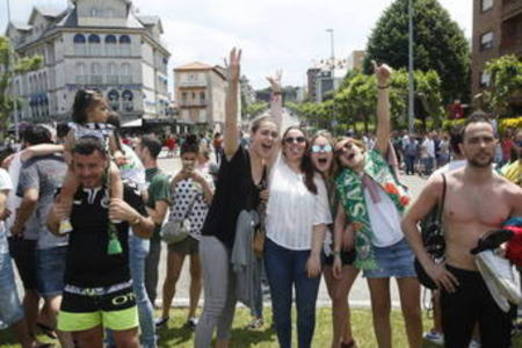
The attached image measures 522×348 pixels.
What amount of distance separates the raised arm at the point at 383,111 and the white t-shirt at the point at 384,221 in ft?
1.20

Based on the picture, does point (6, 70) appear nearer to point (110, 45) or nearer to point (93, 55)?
point (93, 55)

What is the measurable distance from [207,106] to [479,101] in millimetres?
77930

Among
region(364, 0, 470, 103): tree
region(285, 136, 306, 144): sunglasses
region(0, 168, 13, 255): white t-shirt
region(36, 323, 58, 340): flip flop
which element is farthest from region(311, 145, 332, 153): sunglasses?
region(364, 0, 470, 103): tree

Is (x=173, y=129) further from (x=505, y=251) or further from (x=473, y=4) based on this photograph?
(x=505, y=251)

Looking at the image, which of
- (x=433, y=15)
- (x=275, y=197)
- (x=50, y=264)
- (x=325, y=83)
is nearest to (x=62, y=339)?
(x=50, y=264)

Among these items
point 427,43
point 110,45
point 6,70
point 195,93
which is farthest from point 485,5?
point 195,93

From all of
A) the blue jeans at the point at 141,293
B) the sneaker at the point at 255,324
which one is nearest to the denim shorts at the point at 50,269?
the blue jeans at the point at 141,293

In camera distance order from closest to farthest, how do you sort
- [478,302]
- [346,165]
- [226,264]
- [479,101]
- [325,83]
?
[478,302] < [226,264] < [346,165] < [479,101] < [325,83]

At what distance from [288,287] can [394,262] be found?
2.62 ft

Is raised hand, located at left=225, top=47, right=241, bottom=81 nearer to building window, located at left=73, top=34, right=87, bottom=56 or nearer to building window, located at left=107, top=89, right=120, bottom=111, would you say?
building window, located at left=107, top=89, right=120, bottom=111

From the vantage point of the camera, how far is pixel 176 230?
482 centimetres

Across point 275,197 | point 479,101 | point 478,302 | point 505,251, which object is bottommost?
point 478,302

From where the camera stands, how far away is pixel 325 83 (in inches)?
5758

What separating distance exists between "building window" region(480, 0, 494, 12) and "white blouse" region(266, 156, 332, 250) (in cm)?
3538
